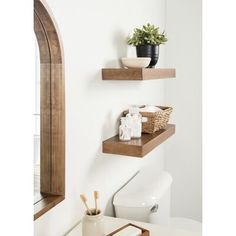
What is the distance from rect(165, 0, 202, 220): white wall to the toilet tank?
0.86m

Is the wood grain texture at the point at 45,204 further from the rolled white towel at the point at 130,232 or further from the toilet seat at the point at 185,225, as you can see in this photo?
the toilet seat at the point at 185,225

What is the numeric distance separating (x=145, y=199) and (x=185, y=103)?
1.26 m

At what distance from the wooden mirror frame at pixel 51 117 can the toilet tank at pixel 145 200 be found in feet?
1.60

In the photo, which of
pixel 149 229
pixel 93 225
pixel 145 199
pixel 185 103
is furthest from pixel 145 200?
pixel 185 103

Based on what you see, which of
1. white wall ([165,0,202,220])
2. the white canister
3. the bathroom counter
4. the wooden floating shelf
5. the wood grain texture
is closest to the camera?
the wood grain texture

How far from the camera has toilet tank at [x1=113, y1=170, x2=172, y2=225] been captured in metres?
1.53

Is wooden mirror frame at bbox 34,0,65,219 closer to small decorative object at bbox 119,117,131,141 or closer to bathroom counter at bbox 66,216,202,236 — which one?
bathroom counter at bbox 66,216,202,236

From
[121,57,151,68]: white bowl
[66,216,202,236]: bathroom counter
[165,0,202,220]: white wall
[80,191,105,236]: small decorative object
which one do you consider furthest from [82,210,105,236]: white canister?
[165,0,202,220]: white wall

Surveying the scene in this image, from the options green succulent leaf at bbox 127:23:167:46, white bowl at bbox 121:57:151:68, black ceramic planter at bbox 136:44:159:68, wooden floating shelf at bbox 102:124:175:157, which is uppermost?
green succulent leaf at bbox 127:23:167:46

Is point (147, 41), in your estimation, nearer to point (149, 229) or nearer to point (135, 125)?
point (135, 125)

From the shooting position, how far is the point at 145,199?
1523mm

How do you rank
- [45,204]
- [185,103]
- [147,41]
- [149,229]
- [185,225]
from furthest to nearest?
[185,103]
[185,225]
[147,41]
[149,229]
[45,204]
